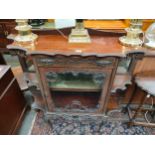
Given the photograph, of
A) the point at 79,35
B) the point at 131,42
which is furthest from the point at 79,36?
the point at 131,42

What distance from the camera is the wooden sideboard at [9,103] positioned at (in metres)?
1.00

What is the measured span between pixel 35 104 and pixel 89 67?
24.4 inches

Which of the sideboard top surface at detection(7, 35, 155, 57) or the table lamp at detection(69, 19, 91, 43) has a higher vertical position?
the table lamp at detection(69, 19, 91, 43)

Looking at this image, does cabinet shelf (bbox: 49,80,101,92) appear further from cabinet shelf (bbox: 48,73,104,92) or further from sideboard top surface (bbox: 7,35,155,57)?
sideboard top surface (bbox: 7,35,155,57)

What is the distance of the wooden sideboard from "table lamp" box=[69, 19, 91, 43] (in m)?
0.50

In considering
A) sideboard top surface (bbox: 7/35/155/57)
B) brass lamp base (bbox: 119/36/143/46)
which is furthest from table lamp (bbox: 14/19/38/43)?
brass lamp base (bbox: 119/36/143/46)

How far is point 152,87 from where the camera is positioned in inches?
39.4

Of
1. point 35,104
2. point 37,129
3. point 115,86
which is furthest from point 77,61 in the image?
point 37,129

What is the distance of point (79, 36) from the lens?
933mm

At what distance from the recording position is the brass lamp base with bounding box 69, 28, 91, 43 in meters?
0.92

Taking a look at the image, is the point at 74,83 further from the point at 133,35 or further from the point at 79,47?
the point at 133,35

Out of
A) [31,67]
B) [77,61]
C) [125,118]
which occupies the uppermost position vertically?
[77,61]

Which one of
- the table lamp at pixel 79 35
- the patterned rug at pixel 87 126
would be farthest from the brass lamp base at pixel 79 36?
the patterned rug at pixel 87 126
